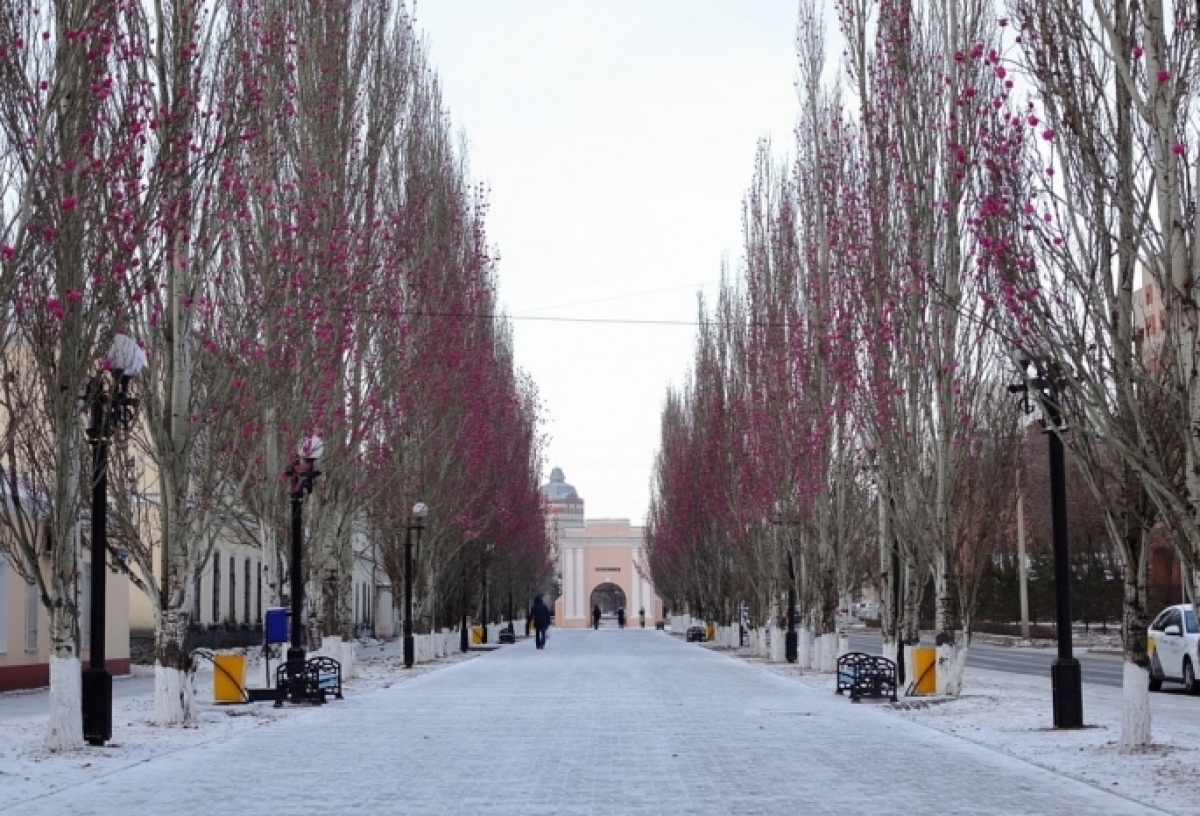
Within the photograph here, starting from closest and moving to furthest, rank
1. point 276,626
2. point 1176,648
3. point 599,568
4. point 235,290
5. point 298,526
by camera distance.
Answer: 1. point 276,626
2. point 298,526
3. point 235,290
4. point 1176,648
5. point 599,568

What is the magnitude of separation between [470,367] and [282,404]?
49.0 feet

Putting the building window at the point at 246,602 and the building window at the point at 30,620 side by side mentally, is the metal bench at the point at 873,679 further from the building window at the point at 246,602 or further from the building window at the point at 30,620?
the building window at the point at 246,602

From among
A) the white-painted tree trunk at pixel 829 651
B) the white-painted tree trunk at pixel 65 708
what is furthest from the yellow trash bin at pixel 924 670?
the white-painted tree trunk at pixel 65 708

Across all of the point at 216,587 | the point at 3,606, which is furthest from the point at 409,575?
the point at 216,587

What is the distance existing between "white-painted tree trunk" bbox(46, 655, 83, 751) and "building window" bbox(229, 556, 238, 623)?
34.7 metres

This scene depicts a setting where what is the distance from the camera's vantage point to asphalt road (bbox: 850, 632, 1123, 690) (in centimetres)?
3271

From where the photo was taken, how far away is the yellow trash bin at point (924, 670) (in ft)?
75.1

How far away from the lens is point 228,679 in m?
22.0

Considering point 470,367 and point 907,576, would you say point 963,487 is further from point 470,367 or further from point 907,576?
point 470,367

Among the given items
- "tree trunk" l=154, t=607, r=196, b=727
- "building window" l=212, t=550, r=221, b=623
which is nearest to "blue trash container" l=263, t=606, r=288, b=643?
"tree trunk" l=154, t=607, r=196, b=727

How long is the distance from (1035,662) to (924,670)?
64.6 feet

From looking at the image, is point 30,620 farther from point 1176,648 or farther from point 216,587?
point 1176,648

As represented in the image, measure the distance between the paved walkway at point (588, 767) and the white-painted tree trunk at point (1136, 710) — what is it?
117 cm

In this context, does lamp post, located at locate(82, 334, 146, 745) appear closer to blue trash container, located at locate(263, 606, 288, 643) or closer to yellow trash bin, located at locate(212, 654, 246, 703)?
yellow trash bin, located at locate(212, 654, 246, 703)
